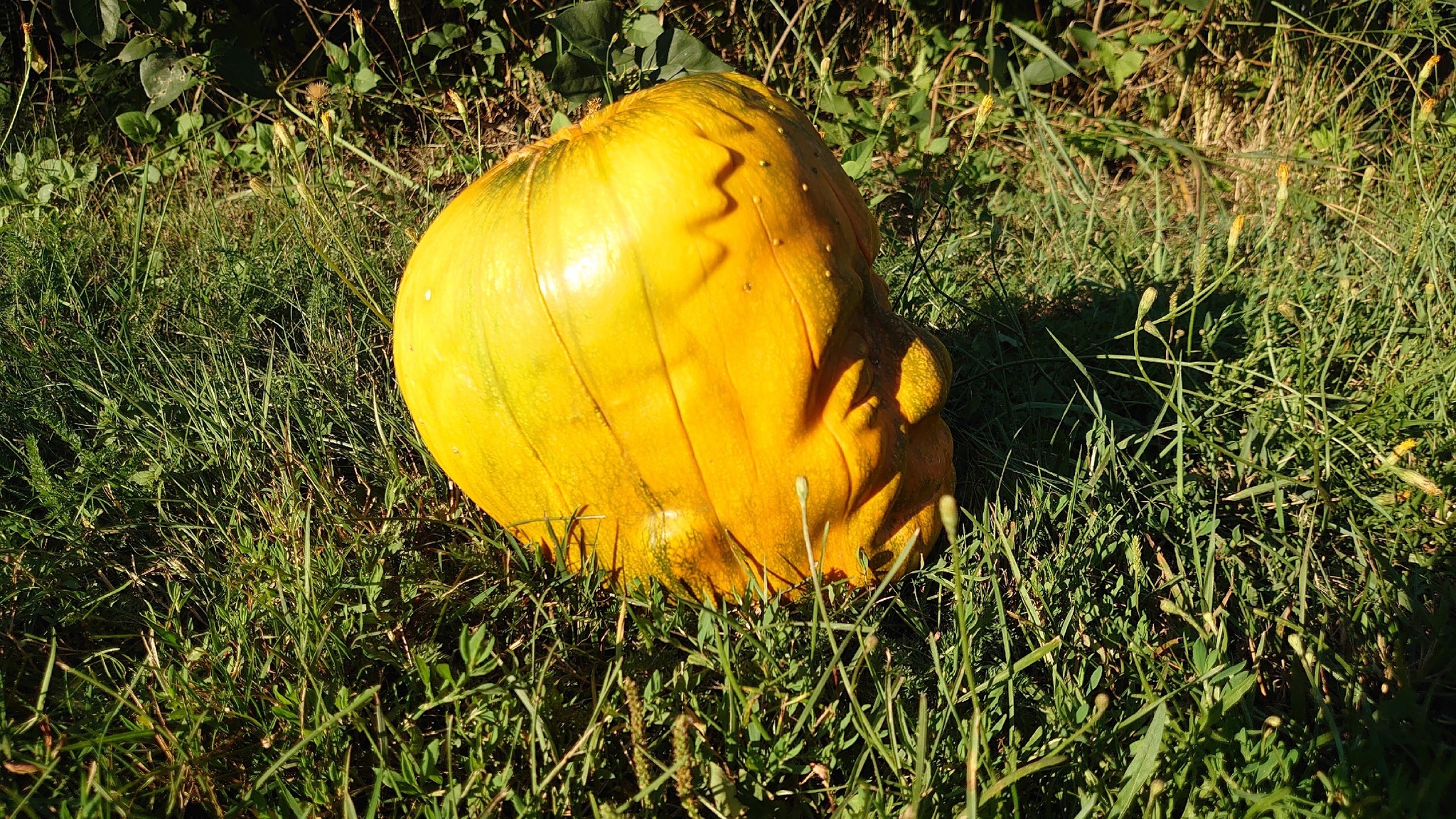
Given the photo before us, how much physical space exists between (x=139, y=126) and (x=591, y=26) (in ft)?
8.12

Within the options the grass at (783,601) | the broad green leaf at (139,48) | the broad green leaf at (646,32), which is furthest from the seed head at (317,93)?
the broad green leaf at (646,32)

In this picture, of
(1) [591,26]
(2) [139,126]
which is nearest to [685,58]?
(1) [591,26]

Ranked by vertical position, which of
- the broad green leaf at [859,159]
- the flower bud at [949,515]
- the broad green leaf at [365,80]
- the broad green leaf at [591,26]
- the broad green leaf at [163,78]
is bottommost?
the broad green leaf at [859,159]

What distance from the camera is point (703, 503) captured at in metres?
1.77

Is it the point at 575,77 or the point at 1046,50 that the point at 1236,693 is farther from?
the point at 1046,50

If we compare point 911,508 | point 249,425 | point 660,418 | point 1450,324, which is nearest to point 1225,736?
point 911,508

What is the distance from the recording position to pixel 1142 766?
1.49 meters

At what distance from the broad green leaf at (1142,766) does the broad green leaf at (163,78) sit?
369 cm

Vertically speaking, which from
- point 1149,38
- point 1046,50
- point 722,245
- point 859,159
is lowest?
point 859,159

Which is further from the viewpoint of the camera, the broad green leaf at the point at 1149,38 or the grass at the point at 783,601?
the broad green leaf at the point at 1149,38

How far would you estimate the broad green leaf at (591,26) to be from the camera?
263 cm

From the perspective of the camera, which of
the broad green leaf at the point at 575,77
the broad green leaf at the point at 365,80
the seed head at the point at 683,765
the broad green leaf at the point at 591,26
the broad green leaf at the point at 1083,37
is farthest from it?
the broad green leaf at the point at 1083,37

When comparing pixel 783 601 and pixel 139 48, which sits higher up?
pixel 139 48

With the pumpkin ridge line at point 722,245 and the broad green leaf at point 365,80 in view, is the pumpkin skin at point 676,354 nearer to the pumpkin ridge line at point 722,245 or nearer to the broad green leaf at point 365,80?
the pumpkin ridge line at point 722,245
